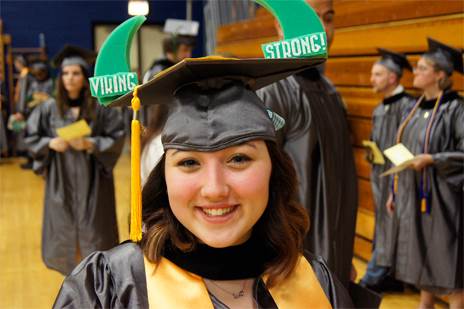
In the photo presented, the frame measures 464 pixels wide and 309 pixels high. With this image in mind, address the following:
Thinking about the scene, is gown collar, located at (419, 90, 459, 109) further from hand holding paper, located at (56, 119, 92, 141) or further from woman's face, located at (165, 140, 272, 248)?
woman's face, located at (165, 140, 272, 248)

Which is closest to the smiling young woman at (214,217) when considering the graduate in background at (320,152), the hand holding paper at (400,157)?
the graduate in background at (320,152)

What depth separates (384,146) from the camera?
5133 millimetres

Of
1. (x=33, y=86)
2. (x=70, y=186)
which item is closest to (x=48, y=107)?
(x=70, y=186)

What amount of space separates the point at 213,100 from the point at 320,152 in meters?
1.60

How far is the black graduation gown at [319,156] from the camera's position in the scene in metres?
3.01

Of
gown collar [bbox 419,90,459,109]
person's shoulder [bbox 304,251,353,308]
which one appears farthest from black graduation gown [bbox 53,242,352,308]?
gown collar [bbox 419,90,459,109]

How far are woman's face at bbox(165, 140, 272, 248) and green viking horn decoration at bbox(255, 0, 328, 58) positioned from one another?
0.98 ft

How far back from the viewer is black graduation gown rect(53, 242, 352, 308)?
5.00ft

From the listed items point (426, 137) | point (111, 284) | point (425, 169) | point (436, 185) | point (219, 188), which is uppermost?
point (219, 188)

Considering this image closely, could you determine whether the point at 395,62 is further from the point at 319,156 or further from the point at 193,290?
the point at 193,290

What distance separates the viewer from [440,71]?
439cm

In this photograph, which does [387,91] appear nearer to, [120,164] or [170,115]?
[170,115]

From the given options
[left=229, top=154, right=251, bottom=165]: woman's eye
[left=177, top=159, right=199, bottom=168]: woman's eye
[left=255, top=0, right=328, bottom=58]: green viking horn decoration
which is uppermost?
[left=255, top=0, right=328, bottom=58]: green viking horn decoration

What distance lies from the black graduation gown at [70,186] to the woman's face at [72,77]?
20 cm
